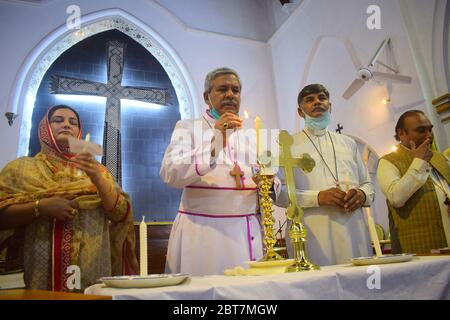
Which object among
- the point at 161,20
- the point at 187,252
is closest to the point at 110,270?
the point at 187,252

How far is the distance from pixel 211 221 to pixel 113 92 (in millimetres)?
5304

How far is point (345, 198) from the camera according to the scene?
2322 mm

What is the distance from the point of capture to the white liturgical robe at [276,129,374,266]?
8.20ft

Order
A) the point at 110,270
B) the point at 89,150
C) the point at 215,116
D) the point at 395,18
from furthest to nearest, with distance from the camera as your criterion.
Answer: the point at 395,18 → the point at 215,116 → the point at 110,270 → the point at 89,150

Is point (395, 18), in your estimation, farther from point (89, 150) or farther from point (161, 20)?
point (89, 150)

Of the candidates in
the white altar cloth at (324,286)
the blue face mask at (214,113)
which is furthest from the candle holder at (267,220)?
the blue face mask at (214,113)

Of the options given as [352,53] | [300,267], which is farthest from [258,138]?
[352,53]

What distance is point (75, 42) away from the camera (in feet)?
23.5

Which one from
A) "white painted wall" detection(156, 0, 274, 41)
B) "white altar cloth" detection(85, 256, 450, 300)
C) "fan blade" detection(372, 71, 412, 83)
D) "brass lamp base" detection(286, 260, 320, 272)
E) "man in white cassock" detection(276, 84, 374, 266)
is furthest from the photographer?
"white painted wall" detection(156, 0, 274, 41)

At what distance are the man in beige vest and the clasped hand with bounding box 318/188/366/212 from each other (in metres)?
0.72

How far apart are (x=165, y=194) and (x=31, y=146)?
2383mm

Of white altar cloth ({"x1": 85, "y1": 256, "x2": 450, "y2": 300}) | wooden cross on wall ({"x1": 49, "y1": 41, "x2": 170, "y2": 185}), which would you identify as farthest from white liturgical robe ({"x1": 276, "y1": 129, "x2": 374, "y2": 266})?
wooden cross on wall ({"x1": 49, "y1": 41, "x2": 170, "y2": 185})

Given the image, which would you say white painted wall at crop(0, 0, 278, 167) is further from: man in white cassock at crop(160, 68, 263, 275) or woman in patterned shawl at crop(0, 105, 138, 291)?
man in white cassock at crop(160, 68, 263, 275)

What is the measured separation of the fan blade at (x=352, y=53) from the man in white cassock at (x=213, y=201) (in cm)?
455
